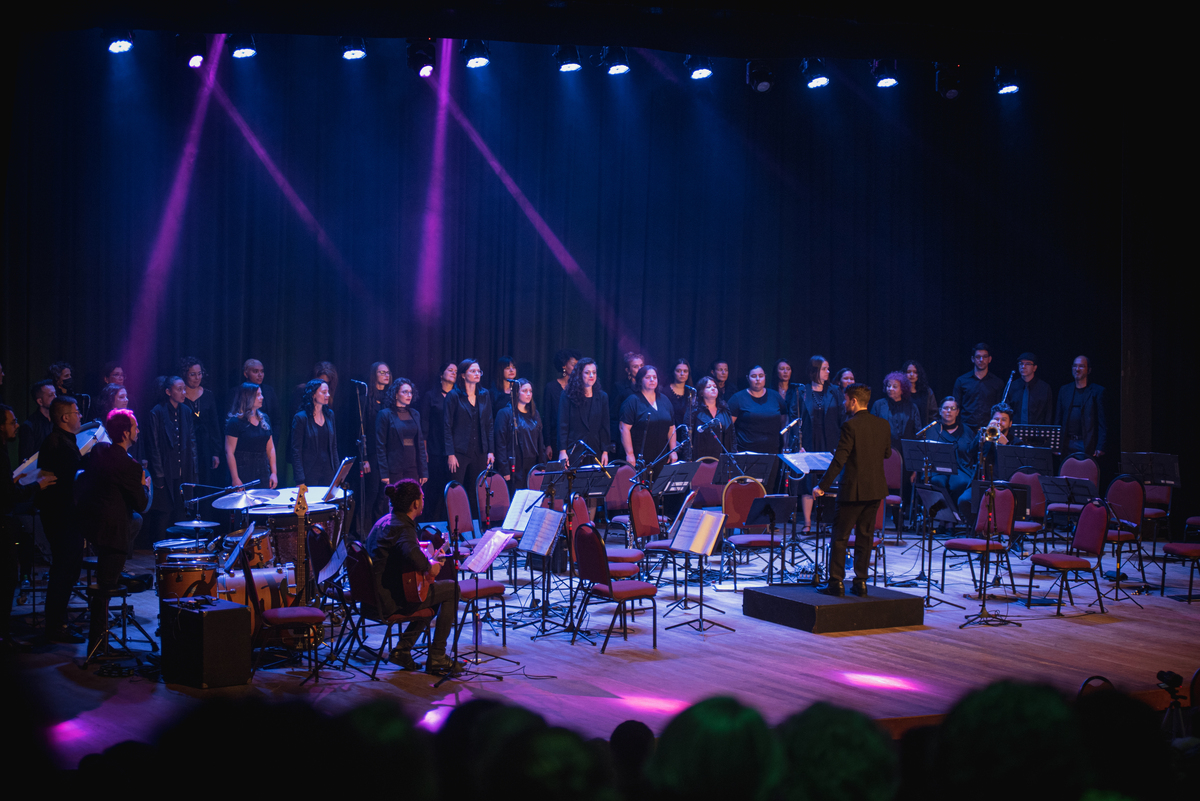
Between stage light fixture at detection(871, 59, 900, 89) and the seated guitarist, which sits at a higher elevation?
stage light fixture at detection(871, 59, 900, 89)

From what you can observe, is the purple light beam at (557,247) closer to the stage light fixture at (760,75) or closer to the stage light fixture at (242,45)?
Answer: the stage light fixture at (242,45)

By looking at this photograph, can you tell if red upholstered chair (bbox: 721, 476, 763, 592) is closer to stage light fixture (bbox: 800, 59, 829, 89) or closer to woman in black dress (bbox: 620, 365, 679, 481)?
woman in black dress (bbox: 620, 365, 679, 481)

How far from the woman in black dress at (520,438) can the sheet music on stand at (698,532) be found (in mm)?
4037

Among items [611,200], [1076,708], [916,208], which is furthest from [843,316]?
[1076,708]

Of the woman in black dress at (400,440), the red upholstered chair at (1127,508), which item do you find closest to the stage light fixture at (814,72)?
the red upholstered chair at (1127,508)

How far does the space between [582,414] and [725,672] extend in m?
5.65

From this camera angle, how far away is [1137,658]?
20.9 feet

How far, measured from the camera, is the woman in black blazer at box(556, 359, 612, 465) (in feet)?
37.1

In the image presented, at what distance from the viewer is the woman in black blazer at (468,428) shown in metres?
11.0

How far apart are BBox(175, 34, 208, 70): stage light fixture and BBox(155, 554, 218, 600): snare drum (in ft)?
21.3

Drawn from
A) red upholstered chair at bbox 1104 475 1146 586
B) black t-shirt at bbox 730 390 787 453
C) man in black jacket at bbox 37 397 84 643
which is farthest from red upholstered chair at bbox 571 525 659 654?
black t-shirt at bbox 730 390 787 453

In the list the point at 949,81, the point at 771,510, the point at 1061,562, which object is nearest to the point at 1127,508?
the point at 1061,562

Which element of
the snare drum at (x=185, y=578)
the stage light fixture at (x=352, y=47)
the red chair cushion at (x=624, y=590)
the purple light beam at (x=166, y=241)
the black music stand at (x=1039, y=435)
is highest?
the stage light fixture at (x=352, y=47)

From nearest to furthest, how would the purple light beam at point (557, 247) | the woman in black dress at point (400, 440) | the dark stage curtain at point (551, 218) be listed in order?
the woman in black dress at point (400, 440), the dark stage curtain at point (551, 218), the purple light beam at point (557, 247)
